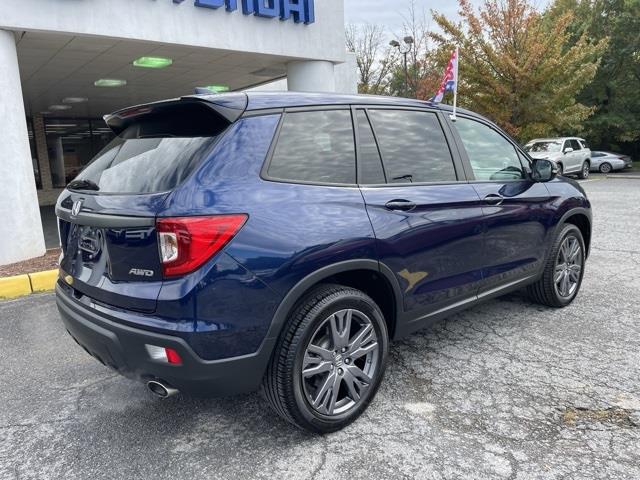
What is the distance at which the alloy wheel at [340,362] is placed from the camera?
2584mm

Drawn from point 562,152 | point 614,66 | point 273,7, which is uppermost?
point 614,66

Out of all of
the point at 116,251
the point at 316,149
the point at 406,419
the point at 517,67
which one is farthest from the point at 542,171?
the point at 517,67

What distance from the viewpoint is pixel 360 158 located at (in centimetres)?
289

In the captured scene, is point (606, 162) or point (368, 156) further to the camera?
point (606, 162)

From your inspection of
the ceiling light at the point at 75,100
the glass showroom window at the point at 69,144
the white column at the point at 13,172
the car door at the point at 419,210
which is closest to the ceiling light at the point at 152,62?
the white column at the point at 13,172

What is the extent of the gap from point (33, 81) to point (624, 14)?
28.7 meters

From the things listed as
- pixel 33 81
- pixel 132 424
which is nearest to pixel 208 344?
pixel 132 424

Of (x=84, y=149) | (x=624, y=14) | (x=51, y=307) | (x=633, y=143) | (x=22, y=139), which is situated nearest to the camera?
(x=51, y=307)

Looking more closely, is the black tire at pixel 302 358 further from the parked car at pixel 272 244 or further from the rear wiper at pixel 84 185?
the rear wiper at pixel 84 185

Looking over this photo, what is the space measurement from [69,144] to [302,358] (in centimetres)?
1927

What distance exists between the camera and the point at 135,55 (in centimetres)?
898

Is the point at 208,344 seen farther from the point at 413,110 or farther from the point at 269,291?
the point at 413,110

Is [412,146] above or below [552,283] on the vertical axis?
above

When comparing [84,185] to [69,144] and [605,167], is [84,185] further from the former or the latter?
[605,167]
